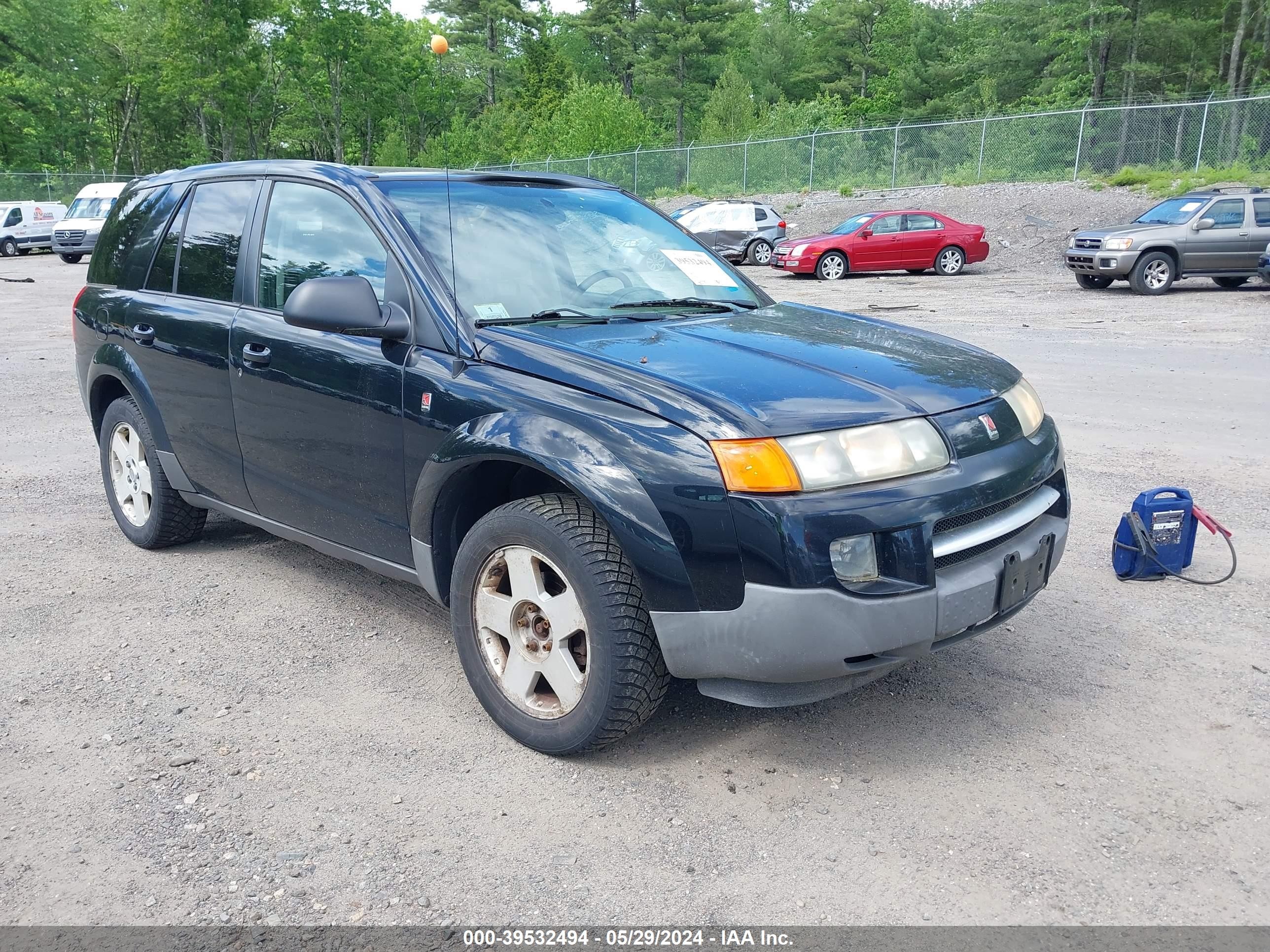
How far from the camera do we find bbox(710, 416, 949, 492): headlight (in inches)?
110

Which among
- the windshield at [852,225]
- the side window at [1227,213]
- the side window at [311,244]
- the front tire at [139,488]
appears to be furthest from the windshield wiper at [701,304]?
the windshield at [852,225]

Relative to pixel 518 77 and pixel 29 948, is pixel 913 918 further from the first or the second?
pixel 518 77

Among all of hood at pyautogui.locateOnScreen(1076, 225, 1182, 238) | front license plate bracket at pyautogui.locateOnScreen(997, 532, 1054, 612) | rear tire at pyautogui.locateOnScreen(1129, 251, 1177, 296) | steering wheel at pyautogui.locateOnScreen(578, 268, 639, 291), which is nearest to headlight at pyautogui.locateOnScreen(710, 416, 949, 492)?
front license plate bracket at pyautogui.locateOnScreen(997, 532, 1054, 612)

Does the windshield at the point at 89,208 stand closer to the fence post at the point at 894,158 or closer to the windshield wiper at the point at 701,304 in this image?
the fence post at the point at 894,158

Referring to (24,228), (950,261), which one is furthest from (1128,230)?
(24,228)

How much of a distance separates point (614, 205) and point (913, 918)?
303 cm

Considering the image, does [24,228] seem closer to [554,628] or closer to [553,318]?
[553,318]

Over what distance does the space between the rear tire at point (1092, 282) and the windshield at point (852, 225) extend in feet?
17.0

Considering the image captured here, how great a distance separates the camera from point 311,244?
4043mm

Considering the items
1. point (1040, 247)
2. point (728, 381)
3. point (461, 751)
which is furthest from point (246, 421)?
point (1040, 247)

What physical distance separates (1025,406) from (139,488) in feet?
13.5

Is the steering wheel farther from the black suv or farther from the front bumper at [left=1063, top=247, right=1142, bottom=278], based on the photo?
the front bumper at [left=1063, top=247, right=1142, bottom=278]

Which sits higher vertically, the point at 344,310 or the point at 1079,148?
the point at 1079,148

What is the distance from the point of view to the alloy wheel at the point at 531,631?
3.13m
